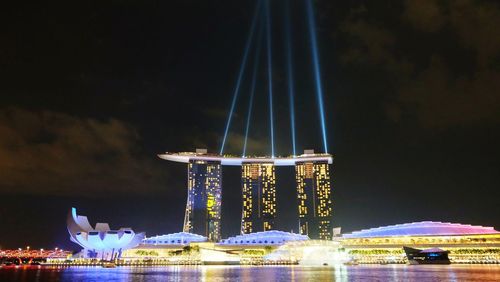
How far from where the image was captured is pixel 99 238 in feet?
367

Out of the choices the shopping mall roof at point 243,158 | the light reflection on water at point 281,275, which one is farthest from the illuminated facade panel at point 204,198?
the light reflection on water at point 281,275

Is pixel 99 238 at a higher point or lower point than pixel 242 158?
lower

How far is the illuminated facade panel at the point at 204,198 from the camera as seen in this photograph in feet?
569

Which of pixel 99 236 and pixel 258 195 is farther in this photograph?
pixel 258 195

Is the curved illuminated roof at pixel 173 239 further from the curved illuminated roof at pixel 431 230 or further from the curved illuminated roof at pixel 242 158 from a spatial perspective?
the curved illuminated roof at pixel 431 230

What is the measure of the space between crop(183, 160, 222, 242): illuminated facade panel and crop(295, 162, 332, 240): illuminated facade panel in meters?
33.0

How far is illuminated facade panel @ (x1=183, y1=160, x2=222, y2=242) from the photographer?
17344 centimetres

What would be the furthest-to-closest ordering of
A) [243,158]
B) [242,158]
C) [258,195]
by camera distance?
[258,195] → [242,158] → [243,158]

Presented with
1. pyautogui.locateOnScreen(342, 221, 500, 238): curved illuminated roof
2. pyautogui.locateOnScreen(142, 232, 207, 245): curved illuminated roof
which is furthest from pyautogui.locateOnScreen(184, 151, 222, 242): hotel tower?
pyautogui.locateOnScreen(342, 221, 500, 238): curved illuminated roof

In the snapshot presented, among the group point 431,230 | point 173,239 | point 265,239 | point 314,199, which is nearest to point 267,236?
point 265,239

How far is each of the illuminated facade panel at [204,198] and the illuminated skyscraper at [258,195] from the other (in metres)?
13.2

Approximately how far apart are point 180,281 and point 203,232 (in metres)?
128

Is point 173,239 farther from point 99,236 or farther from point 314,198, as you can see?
point 314,198

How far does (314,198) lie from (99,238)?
91473mm
